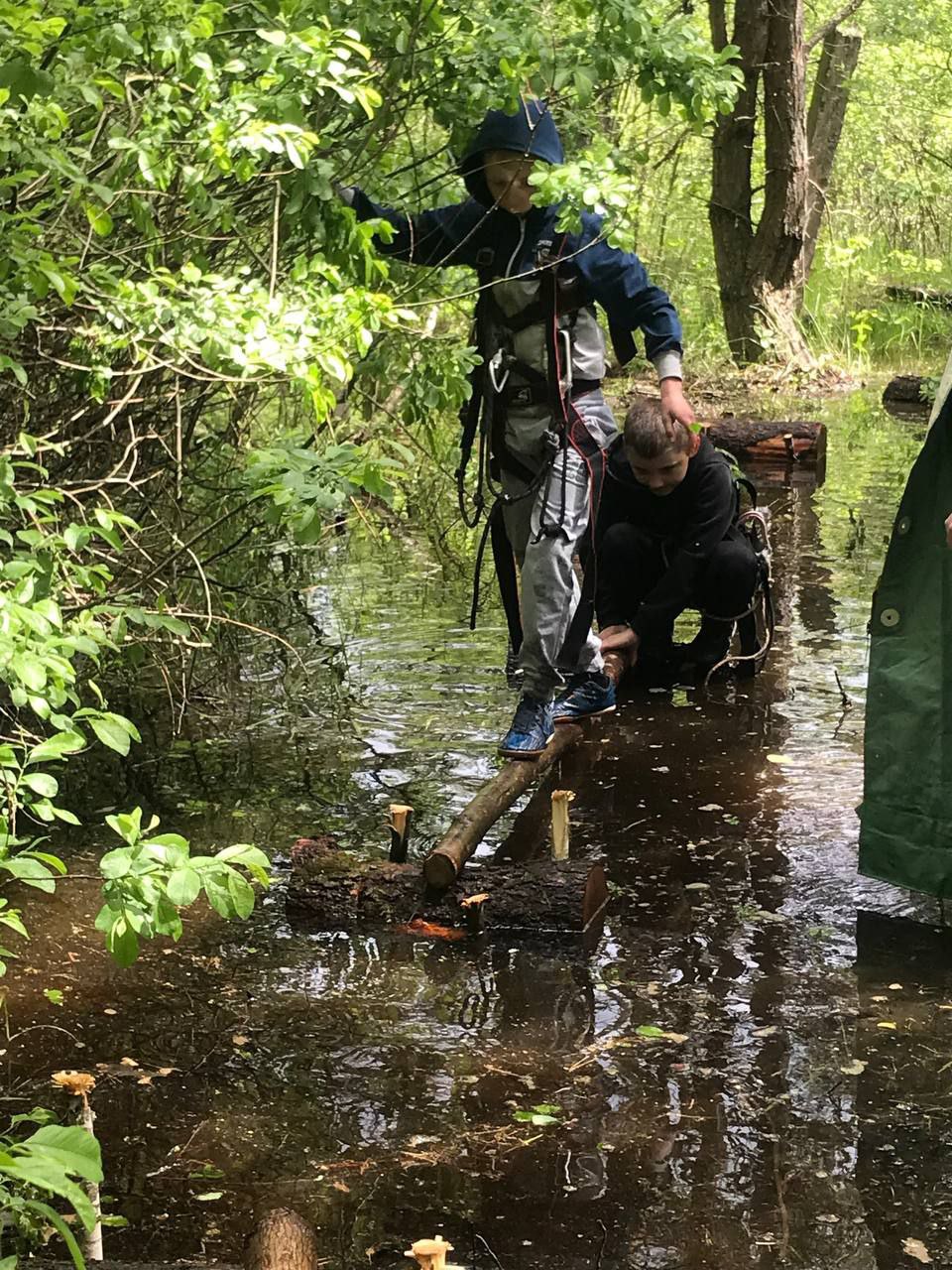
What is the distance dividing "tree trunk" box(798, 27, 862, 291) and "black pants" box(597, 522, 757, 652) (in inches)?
574

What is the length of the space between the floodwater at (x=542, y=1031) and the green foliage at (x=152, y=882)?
2.63ft

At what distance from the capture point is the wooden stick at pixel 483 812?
475 cm

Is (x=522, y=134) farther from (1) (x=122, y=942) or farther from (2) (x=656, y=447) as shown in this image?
(1) (x=122, y=942)

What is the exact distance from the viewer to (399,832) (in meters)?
5.00

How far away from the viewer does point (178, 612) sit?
513 centimetres

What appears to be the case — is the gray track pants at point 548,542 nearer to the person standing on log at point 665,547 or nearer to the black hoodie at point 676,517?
the person standing on log at point 665,547

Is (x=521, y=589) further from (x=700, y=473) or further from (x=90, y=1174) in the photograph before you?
(x=90, y=1174)

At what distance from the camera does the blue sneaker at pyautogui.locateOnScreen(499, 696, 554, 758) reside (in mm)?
5762

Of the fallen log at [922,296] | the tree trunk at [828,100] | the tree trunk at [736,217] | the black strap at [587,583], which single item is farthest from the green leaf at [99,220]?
the fallen log at [922,296]

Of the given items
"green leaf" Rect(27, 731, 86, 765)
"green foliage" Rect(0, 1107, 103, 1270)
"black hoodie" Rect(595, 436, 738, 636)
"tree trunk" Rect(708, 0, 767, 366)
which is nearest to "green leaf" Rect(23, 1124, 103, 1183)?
"green foliage" Rect(0, 1107, 103, 1270)

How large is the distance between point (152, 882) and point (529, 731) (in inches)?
125

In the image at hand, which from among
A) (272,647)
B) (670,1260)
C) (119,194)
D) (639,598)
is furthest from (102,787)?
(670,1260)

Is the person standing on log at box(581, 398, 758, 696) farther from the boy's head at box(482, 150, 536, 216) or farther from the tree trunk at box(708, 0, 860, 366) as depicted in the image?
the tree trunk at box(708, 0, 860, 366)

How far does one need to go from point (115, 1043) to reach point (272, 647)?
346 centimetres
